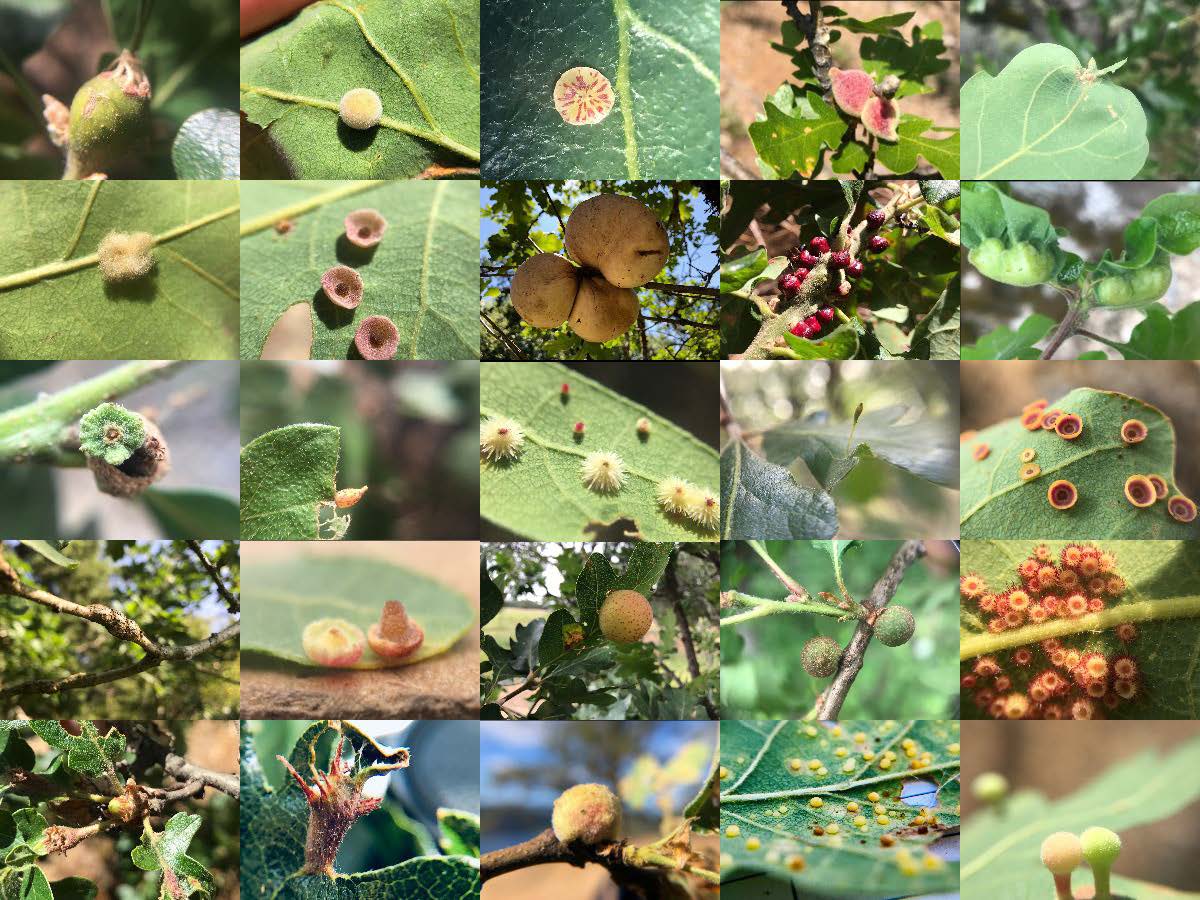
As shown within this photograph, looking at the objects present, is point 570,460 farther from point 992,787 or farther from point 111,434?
point 992,787

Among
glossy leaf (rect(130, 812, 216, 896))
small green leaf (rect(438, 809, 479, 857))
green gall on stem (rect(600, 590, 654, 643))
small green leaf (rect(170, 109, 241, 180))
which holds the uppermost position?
small green leaf (rect(170, 109, 241, 180))

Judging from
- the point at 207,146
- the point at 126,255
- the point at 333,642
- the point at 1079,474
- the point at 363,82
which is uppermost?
the point at 363,82

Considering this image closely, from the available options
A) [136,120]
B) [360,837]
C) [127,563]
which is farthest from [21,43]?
[360,837]

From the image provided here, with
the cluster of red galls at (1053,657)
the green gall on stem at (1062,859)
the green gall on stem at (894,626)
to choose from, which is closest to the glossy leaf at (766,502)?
the green gall on stem at (894,626)

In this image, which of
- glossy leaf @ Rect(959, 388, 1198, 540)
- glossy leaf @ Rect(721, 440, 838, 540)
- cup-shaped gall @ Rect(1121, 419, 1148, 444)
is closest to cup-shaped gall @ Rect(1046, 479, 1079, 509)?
glossy leaf @ Rect(959, 388, 1198, 540)

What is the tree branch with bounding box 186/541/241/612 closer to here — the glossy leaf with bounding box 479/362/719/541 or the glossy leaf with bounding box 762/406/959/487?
the glossy leaf with bounding box 479/362/719/541

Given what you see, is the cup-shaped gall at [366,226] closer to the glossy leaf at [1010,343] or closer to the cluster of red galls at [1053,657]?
the glossy leaf at [1010,343]

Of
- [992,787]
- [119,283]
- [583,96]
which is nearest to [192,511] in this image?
[119,283]
